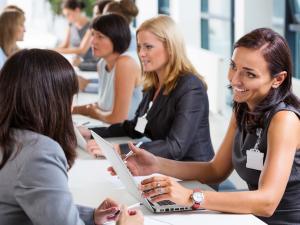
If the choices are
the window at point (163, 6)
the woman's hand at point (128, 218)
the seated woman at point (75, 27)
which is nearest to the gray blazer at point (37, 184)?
the woman's hand at point (128, 218)

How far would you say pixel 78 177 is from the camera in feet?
8.91

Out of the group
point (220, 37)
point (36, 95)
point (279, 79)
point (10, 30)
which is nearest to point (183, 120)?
point (279, 79)

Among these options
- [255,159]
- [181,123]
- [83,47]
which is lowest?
[83,47]

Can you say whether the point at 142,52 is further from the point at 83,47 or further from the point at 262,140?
the point at 83,47

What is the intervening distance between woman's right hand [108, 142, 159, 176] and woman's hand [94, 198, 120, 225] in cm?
59

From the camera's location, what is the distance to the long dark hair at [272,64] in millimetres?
2266

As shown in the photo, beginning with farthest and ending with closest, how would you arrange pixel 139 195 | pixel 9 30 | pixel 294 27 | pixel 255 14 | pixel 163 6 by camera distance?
pixel 163 6
pixel 255 14
pixel 9 30
pixel 294 27
pixel 139 195

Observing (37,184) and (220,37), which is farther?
(220,37)

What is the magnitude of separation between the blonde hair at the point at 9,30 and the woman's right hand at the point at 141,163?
3.14 m

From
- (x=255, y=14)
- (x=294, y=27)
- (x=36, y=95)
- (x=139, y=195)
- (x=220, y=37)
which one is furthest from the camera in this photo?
(x=220, y=37)

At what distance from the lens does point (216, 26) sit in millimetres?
8602

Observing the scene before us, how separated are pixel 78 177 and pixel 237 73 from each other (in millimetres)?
844

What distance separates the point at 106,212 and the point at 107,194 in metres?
0.43

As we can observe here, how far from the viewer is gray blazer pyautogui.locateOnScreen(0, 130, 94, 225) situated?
157 cm
